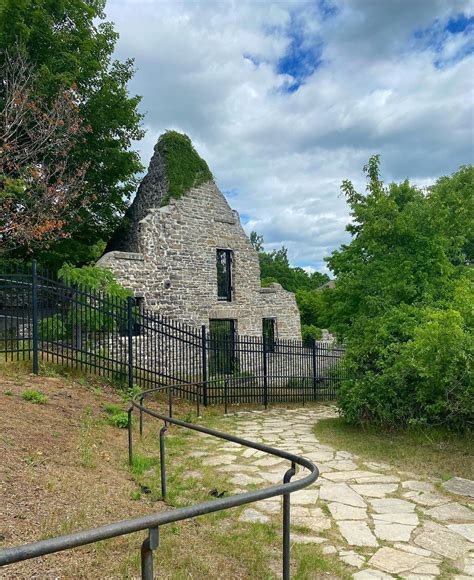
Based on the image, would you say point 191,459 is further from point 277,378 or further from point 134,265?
point 134,265

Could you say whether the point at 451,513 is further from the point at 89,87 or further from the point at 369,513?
the point at 89,87

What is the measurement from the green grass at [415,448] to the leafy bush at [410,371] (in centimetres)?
20

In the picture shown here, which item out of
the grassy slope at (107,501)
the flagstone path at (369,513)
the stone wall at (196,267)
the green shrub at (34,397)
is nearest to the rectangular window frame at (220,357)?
the stone wall at (196,267)

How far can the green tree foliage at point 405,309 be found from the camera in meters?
6.59

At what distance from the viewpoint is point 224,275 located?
17453mm

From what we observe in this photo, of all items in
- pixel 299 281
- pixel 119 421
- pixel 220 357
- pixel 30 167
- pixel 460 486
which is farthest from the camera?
pixel 299 281

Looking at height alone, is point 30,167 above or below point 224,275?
above

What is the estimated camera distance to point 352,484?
5.23 m

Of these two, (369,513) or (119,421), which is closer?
(369,513)

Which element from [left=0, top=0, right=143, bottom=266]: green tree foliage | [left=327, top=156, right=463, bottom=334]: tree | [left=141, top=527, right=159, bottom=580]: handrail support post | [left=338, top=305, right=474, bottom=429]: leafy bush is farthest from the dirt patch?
[left=0, top=0, right=143, bottom=266]: green tree foliage

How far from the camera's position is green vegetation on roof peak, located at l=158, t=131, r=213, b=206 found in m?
16.0

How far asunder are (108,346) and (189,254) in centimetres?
633

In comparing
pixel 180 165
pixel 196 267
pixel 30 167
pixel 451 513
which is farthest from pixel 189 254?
pixel 451 513

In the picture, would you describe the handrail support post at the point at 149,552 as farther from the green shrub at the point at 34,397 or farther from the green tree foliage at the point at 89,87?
the green tree foliage at the point at 89,87
